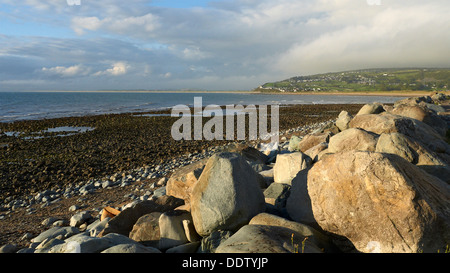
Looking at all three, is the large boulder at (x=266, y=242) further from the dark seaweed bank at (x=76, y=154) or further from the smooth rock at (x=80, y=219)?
the dark seaweed bank at (x=76, y=154)

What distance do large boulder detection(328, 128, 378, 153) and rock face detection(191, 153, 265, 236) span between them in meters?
2.77

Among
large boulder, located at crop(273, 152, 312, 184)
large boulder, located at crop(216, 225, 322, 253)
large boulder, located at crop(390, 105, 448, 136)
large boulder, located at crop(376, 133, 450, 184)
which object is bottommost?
large boulder, located at crop(216, 225, 322, 253)

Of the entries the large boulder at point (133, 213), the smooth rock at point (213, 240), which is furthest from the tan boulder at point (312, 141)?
the smooth rock at point (213, 240)

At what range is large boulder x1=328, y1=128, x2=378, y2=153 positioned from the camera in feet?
20.2

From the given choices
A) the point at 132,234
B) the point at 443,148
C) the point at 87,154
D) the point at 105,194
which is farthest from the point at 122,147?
the point at 443,148

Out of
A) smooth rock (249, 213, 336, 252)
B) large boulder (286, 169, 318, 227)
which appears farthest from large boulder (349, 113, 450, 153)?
smooth rock (249, 213, 336, 252)

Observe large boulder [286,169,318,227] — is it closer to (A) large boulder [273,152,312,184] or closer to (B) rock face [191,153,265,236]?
(B) rock face [191,153,265,236]

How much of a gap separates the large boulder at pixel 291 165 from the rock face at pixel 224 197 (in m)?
1.74

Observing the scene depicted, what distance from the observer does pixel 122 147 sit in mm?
17734

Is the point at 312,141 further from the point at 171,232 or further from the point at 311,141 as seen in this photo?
the point at 171,232

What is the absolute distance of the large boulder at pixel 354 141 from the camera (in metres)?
6.17

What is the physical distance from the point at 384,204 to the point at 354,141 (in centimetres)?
297
